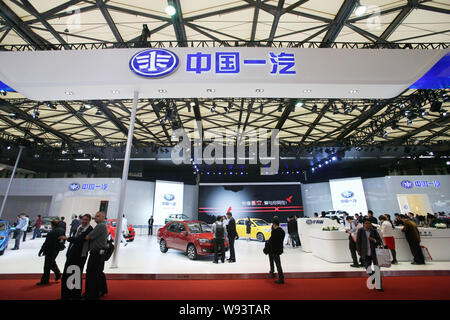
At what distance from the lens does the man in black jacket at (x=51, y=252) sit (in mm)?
3887

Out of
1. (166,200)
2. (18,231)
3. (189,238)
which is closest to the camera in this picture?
(189,238)

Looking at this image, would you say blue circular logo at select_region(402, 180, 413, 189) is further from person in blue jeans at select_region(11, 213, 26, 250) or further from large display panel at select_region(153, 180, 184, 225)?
person in blue jeans at select_region(11, 213, 26, 250)

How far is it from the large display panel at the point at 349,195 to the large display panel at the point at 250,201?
2788mm

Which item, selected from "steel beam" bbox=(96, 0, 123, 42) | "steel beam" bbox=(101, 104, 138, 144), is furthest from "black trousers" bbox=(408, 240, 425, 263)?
"steel beam" bbox=(101, 104, 138, 144)

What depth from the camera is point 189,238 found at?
648 centimetres

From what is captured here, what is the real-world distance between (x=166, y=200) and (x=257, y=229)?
27.6 ft

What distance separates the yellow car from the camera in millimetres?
10484

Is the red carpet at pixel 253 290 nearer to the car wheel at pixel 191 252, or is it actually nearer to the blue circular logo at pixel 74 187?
the car wheel at pixel 191 252

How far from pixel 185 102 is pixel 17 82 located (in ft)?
19.0

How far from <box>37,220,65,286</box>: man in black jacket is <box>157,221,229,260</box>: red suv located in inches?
127


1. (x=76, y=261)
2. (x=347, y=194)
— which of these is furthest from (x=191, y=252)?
(x=347, y=194)

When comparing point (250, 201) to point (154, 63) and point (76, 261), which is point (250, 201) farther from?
point (76, 261)

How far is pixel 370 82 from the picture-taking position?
4477 millimetres
